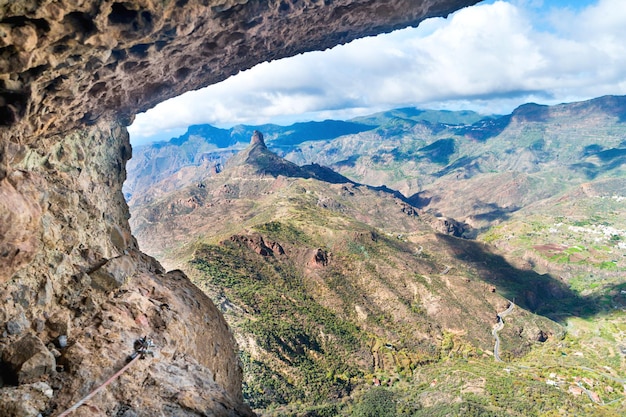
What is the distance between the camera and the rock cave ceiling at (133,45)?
1151 centimetres

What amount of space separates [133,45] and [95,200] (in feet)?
34.0

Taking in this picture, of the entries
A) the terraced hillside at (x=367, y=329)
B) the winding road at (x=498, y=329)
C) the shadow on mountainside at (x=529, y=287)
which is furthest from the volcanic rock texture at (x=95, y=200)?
the shadow on mountainside at (x=529, y=287)

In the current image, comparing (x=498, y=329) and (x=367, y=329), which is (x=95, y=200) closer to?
(x=367, y=329)

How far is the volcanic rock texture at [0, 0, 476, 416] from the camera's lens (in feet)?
40.0

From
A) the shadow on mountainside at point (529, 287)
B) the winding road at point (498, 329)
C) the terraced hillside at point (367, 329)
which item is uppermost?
the terraced hillside at point (367, 329)

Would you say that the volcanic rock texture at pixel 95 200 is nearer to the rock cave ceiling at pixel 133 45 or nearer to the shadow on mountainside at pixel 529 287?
the rock cave ceiling at pixel 133 45

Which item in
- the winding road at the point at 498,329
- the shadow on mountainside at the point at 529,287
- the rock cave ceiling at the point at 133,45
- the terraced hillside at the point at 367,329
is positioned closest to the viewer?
the rock cave ceiling at the point at 133,45

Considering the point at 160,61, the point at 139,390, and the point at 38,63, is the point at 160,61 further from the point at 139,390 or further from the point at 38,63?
the point at 139,390

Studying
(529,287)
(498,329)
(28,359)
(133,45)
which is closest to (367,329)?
(498,329)

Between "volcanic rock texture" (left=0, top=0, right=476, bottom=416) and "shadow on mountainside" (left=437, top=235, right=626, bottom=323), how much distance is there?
138 metres

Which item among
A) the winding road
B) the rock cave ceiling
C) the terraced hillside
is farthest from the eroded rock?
the winding road

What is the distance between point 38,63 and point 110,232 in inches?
486

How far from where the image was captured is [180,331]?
2047 cm

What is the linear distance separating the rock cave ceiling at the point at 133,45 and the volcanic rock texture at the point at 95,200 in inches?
2.5
